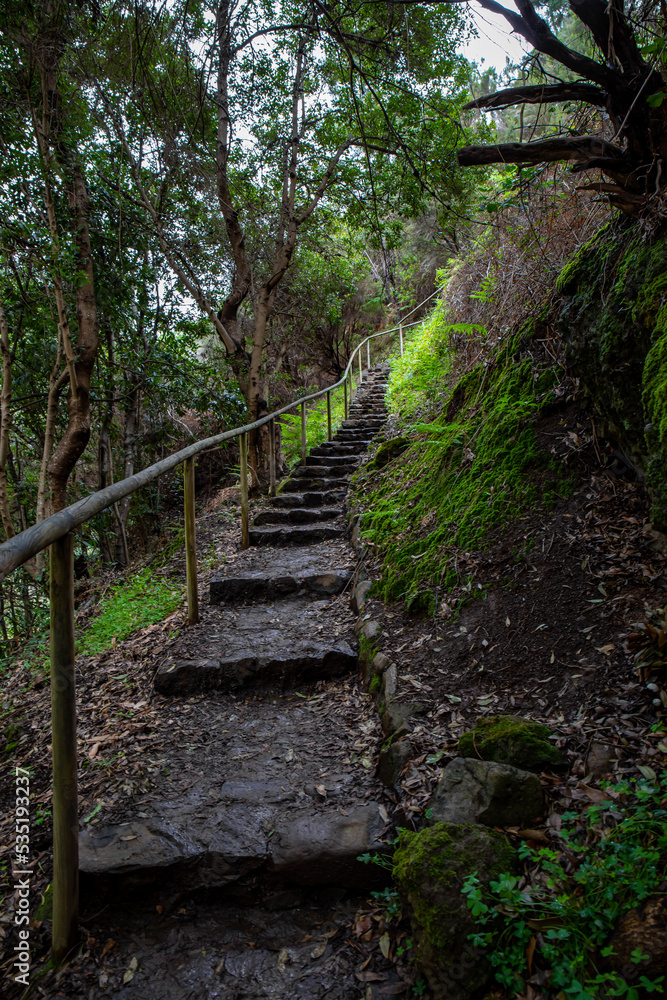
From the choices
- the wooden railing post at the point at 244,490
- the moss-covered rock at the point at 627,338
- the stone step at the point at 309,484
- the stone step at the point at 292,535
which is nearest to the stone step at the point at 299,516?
the stone step at the point at 292,535

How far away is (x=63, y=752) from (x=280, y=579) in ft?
8.41

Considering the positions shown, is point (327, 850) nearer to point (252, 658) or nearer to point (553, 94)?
point (252, 658)

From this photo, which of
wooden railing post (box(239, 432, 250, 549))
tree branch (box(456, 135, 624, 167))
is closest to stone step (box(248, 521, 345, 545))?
wooden railing post (box(239, 432, 250, 549))

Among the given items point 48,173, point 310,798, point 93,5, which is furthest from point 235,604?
point 48,173

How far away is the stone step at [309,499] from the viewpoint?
6062 mm

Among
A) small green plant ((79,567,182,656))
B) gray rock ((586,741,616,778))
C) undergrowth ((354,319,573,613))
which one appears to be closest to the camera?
gray rock ((586,741,616,778))

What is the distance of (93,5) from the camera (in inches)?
93.7

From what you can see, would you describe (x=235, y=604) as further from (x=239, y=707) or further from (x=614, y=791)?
(x=614, y=791)

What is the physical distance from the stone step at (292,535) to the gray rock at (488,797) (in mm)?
3456

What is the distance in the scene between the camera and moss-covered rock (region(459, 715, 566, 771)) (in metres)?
1.77

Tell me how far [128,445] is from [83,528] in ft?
7.47

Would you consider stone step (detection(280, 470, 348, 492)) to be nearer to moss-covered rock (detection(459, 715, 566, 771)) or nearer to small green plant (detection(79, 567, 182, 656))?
small green plant (detection(79, 567, 182, 656))

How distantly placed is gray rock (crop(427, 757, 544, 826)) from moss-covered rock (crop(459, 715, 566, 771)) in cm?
8

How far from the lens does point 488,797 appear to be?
1673 mm
